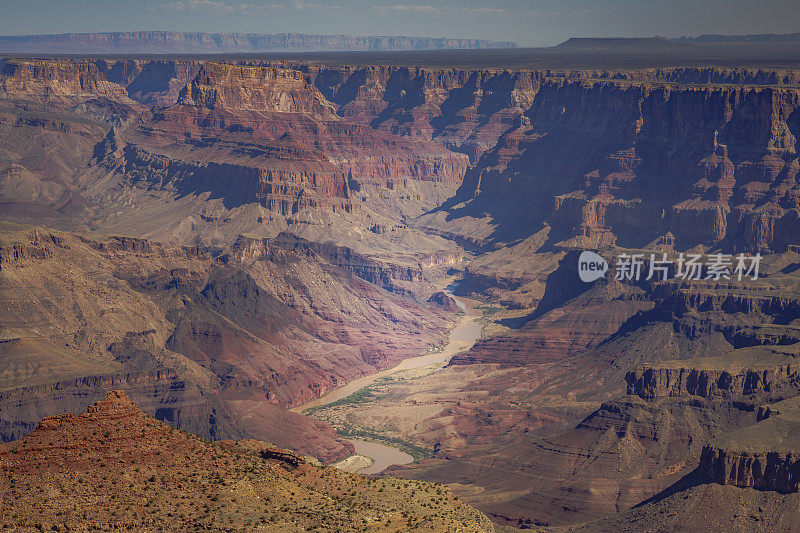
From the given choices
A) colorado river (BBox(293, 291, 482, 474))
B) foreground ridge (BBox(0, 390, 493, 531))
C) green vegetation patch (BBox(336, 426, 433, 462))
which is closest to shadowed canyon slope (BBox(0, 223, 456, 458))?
colorado river (BBox(293, 291, 482, 474))

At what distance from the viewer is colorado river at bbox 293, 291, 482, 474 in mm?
122375

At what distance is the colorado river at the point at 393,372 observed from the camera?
401ft

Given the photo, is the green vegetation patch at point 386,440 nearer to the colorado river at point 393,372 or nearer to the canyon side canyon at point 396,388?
the canyon side canyon at point 396,388

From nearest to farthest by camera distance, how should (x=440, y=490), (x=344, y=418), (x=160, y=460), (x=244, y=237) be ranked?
(x=160, y=460), (x=440, y=490), (x=344, y=418), (x=244, y=237)

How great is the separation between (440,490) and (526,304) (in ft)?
448

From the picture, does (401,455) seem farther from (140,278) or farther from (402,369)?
(140,278)

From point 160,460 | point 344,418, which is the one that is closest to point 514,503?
point 344,418

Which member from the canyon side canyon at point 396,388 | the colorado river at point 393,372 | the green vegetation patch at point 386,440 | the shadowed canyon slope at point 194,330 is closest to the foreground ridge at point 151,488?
the canyon side canyon at point 396,388

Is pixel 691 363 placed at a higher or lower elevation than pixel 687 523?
higher

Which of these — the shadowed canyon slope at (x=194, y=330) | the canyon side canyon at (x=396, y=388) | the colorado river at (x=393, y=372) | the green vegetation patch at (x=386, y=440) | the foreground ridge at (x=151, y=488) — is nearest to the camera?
the foreground ridge at (x=151, y=488)

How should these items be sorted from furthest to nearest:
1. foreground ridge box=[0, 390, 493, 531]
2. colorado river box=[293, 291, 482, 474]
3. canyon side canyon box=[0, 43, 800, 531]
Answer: colorado river box=[293, 291, 482, 474] < canyon side canyon box=[0, 43, 800, 531] < foreground ridge box=[0, 390, 493, 531]

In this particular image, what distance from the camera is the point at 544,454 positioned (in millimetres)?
111125

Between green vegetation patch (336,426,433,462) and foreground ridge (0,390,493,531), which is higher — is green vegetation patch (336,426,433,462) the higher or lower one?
the lower one

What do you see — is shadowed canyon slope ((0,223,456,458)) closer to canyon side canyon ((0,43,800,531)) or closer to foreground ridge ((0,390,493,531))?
canyon side canyon ((0,43,800,531))
